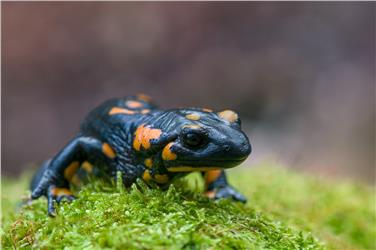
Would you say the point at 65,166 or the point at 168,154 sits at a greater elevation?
the point at 168,154

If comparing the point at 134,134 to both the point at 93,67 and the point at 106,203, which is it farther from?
the point at 93,67

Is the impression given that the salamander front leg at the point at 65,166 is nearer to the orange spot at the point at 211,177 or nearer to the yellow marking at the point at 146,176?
the yellow marking at the point at 146,176

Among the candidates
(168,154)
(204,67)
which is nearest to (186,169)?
(168,154)

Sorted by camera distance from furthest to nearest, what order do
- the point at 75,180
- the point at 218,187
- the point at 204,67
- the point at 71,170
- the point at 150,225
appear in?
the point at 204,67, the point at 75,180, the point at 218,187, the point at 71,170, the point at 150,225

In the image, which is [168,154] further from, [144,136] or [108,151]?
[108,151]

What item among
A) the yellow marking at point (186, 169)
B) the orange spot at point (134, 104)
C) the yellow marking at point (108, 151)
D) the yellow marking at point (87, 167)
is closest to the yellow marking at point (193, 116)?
the yellow marking at point (186, 169)

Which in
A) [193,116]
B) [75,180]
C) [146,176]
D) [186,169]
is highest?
[193,116]

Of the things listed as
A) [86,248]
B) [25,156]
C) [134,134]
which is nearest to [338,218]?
[134,134]

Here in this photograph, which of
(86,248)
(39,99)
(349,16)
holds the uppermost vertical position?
(349,16)

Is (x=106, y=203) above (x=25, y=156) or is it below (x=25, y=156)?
above
